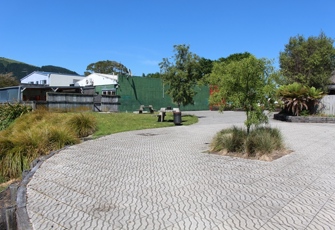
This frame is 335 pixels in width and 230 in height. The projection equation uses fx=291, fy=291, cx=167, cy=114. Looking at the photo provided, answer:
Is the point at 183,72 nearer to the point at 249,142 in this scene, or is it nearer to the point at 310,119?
the point at 310,119

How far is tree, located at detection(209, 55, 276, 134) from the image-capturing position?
7.45 meters

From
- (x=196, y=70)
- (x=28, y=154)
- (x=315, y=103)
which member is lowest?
(x=28, y=154)

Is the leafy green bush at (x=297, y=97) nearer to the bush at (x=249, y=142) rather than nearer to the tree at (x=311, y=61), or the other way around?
the tree at (x=311, y=61)

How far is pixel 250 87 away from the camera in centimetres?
762

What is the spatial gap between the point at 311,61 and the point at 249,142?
2127 centimetres

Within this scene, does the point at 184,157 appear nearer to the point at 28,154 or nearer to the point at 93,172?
the point at 93,172

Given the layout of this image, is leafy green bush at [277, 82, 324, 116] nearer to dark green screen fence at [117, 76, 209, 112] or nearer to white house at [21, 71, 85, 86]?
dark green screen fence at [117, 76, 209, 112]

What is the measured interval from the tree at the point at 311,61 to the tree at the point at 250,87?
62.9ft

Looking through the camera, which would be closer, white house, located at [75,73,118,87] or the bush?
the bush

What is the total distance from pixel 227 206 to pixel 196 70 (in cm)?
1839

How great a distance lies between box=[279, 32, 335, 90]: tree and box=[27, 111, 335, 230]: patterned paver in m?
20.3

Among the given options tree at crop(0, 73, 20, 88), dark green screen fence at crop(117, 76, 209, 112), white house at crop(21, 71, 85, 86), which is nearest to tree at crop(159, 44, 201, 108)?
dark green screen fence at crop(117, 76, 209, 112)

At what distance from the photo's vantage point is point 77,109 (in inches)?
902

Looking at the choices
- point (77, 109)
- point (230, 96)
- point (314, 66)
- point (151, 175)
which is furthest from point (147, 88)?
point (151, 175)
